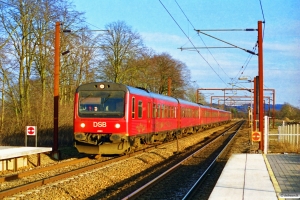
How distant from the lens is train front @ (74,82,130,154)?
1639cm

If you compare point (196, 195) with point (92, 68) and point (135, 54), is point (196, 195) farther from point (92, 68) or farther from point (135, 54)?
point (135, 54)

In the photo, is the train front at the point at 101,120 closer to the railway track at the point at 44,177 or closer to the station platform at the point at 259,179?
the railway track at the point at 44,177

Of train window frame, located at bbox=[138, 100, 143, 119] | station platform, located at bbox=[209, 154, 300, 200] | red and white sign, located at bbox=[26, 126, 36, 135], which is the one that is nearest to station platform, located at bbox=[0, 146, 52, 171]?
red and white sign, located at bbox=[26, 126, 36, 135]

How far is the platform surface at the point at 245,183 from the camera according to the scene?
877 centimetres

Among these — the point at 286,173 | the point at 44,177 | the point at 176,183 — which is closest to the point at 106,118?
the point at 44,177

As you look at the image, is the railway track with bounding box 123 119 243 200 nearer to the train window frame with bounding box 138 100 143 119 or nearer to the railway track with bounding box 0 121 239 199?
the railway track with bounding box 0 121 239 199

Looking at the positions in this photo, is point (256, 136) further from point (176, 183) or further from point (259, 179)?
point (259, 179)

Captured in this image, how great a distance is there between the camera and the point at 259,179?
10969mm

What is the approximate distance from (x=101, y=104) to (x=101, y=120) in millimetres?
655

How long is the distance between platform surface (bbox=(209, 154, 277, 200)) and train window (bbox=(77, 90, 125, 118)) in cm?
471

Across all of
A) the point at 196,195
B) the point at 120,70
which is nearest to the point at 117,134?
the point at 196,195

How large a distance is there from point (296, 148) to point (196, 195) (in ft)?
37.4

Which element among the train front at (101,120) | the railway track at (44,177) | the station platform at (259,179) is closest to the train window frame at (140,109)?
the train front at (101,120)

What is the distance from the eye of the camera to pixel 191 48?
23.7 meters
